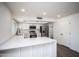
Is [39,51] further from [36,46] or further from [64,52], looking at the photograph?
[64,52]

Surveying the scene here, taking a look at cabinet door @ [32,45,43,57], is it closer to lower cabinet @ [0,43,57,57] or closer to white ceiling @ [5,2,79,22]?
lower cabinet @ [0,43,57,57]

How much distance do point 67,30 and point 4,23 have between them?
1.21m

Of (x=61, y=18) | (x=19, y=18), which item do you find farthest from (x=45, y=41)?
(x=19, y=18)

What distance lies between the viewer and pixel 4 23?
1322mm

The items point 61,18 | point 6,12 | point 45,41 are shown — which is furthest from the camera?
point 45,41

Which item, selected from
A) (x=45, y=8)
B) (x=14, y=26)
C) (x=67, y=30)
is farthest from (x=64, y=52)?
(x=14, y=26)

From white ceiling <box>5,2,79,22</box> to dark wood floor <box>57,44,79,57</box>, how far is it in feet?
2.12

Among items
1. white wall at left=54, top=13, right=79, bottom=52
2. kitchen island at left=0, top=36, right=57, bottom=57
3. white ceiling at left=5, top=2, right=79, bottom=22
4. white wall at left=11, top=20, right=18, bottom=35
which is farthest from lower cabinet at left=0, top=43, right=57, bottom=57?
white ceiling at left=5, top=2, right=79, bottom=22

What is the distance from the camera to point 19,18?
1.36m

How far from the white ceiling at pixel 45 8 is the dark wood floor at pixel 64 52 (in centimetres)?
64

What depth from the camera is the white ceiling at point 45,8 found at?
1312 millimetres

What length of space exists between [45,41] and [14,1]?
1072 mm

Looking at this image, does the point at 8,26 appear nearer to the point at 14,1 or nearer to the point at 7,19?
the point at 7,19

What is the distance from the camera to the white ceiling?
1312 mm
